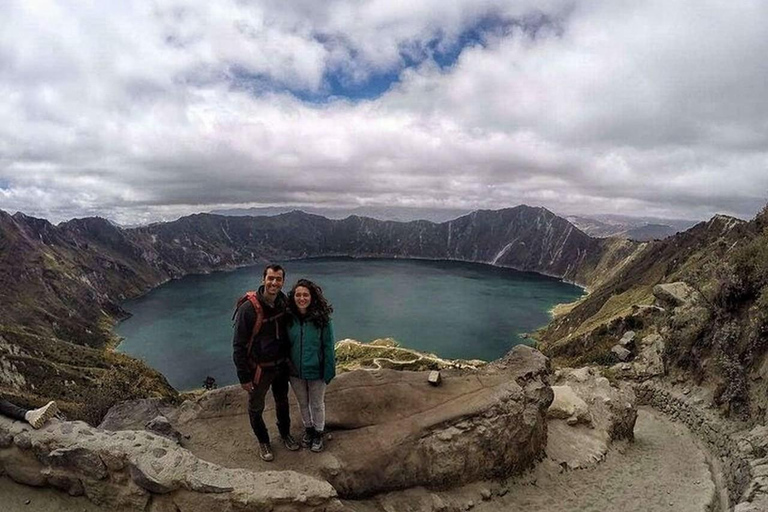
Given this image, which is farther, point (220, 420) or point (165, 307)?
point (165, 307)

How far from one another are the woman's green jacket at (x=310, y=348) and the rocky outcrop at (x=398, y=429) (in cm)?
228

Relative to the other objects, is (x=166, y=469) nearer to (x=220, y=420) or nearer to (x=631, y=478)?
(x=220, y=420)

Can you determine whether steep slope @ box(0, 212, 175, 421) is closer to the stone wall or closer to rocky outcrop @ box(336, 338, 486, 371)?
the stone wall

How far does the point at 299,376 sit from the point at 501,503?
7.31 meters

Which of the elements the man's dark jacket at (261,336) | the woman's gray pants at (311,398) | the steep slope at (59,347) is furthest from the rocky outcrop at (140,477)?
the steep slope at (59,347)

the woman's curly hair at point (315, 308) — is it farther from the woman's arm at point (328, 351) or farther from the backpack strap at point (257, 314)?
the backpack strap at point (257, 314)

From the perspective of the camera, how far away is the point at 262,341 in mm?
9250

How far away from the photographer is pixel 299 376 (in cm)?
989

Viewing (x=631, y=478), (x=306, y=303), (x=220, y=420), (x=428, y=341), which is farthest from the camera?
(x=428, y=341)

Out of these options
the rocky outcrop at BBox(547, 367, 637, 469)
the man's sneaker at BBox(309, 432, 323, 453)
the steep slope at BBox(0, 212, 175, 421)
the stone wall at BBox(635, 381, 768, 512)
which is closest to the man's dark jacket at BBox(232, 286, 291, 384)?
the man's sneaker at BBox(309, 432, 323, 453)

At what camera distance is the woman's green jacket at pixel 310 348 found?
9.62 metres

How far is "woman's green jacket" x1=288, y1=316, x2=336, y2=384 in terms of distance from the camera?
9.62 meters

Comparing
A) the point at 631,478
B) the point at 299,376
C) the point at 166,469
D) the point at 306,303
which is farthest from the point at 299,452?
the point at 631,478

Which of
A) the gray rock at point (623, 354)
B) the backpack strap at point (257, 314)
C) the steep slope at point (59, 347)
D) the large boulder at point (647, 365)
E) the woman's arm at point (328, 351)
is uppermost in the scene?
the backpack strap at point (257, 314)
